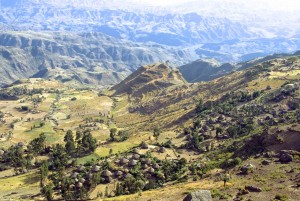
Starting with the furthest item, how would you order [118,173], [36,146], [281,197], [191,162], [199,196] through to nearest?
1. [36,146]
2. [191,162]
3. [118,173]
4. [281,197]
5. [199,196]

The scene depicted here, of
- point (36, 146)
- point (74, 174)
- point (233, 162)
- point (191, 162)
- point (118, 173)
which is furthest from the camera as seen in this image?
point (36, 146)

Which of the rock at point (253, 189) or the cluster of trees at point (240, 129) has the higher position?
the rock at point (253, 189)

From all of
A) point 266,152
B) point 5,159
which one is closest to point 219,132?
point 266,152

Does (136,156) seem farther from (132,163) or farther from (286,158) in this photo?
(286,158)

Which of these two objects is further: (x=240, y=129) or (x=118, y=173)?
(x=240, y=129)

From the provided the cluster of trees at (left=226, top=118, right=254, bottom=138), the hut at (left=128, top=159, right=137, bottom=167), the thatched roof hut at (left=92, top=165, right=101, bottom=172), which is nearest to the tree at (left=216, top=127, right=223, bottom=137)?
the cluster of trees at (left=226, top=118, right=254, bottom=138)

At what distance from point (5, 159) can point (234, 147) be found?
3759 inches

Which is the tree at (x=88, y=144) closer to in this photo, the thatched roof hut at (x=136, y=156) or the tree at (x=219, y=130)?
the thatched roof hut at (x=136, y=156)

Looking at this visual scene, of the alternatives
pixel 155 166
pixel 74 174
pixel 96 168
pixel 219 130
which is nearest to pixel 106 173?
pixel 96 168

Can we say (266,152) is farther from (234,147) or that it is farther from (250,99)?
(250,99)

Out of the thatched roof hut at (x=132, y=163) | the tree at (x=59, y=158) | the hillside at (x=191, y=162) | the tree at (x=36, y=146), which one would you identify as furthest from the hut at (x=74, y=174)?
the tree at (x=36, y=146)

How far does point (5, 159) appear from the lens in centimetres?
15638

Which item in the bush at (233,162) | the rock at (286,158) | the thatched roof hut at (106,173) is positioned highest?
the rock at (286,158)

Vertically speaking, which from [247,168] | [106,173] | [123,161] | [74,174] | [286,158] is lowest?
[106,173]
